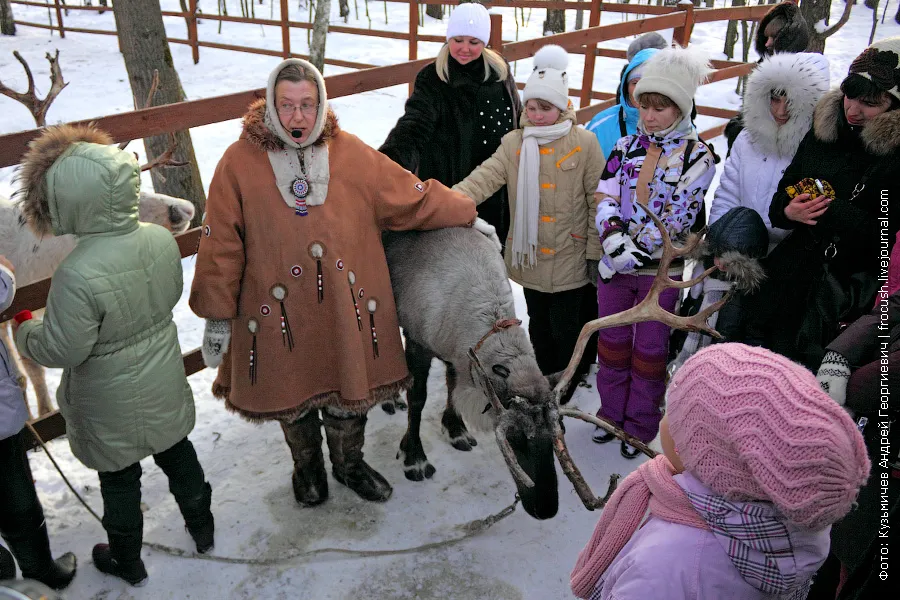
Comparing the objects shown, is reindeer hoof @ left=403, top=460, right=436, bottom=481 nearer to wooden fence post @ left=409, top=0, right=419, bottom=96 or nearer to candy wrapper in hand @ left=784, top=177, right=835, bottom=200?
candy wrapper in hand @ left=784, top=177, right=835, bottom=200

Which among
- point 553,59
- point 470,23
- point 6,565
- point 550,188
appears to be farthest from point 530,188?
point 6,565

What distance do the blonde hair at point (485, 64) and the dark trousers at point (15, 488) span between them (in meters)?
2.55

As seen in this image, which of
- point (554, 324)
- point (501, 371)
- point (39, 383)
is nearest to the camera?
point (501, 371)

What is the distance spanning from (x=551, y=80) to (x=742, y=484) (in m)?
2.30

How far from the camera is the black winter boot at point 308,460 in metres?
2.83

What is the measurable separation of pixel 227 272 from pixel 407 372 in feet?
2.97

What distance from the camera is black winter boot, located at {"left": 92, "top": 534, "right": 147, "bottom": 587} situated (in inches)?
95.4

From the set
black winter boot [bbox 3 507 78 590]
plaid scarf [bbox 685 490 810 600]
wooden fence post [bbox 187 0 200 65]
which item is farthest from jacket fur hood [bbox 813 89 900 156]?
wooden fence post [bbox 187 0 200 65]

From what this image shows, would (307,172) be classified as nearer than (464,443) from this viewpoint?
Yes

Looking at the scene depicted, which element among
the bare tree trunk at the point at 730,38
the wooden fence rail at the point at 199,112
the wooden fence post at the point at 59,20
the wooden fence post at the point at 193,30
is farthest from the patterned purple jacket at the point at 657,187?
the wooden fence post at the point at 59,20

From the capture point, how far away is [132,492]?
2385 mm

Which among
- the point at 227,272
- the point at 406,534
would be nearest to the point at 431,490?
the point at 406,534

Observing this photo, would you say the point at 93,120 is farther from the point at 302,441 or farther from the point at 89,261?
the point at 302,441

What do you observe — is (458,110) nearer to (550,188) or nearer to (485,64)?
(485,64)
